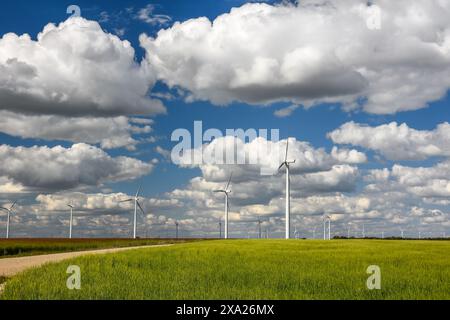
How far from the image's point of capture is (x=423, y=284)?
26.2 m

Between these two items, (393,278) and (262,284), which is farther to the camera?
(393,278)

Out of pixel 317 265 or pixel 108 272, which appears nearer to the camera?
pixel 108 272

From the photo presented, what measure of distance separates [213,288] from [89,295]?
17.9 feet

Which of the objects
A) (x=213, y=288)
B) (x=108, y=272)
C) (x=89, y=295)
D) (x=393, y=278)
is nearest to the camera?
(x=89, y=295)
